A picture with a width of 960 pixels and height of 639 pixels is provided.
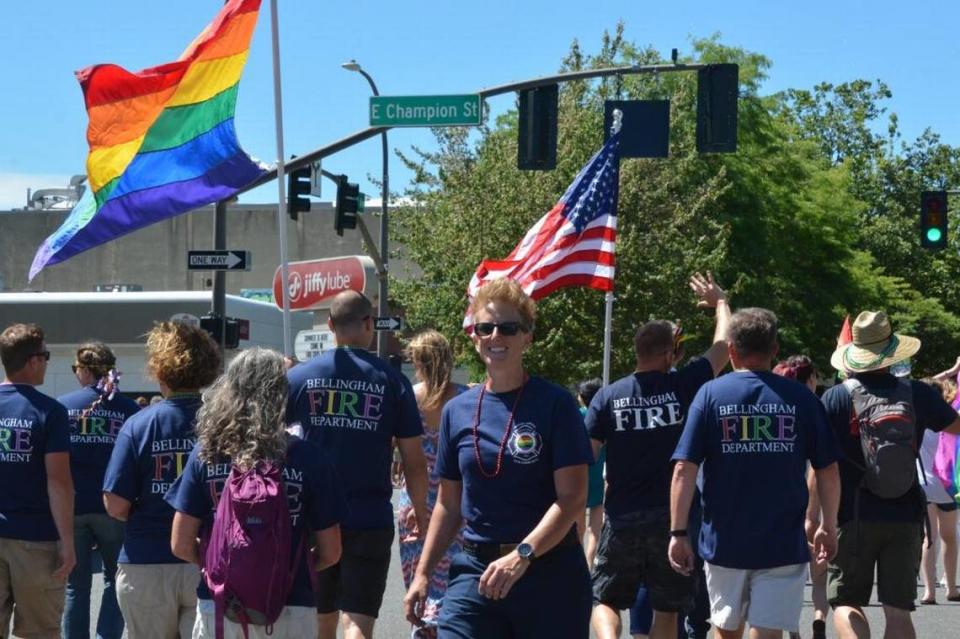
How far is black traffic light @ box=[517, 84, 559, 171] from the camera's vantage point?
18375 millimetres

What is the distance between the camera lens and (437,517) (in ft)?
18.5

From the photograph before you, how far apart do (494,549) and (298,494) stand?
750 mm

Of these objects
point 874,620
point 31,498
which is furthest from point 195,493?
point 874,620

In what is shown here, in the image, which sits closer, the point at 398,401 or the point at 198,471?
the point at 198,471

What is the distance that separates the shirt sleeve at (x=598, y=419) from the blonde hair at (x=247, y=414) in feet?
9.37

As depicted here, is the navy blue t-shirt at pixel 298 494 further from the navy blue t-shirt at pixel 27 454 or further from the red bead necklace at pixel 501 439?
the navy blue t-shirt at pixel 27 454

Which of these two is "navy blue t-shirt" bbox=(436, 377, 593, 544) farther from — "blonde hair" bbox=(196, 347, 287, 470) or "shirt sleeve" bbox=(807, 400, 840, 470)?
"shirt sleeve" bbox=(807, 400, 840, 470)

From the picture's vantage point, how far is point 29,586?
7.40 m

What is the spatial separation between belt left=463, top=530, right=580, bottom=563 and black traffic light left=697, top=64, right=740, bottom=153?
12624 millimetres

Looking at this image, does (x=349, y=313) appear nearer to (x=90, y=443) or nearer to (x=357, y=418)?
(x=357, y=418)

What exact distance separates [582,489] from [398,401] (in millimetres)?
1976

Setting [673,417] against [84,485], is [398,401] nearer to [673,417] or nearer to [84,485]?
[673,417]

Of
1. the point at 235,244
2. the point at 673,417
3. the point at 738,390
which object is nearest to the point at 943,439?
the point at 673,417

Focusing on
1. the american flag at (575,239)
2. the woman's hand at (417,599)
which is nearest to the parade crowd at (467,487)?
the woman's hand at (417,599)
